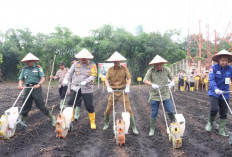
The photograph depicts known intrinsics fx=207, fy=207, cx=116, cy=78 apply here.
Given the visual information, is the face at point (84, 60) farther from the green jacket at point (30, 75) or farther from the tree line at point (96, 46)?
the tree line at point (96, 46)

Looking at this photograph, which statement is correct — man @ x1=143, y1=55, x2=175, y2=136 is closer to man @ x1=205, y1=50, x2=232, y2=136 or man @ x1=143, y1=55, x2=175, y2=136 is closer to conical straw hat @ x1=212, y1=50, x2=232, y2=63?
man @ x1=205, y1=50, x2=232, y2=136

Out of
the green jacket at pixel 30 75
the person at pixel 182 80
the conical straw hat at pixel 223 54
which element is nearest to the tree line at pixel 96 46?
the person at pixel 182 80

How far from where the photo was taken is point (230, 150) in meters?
3.92

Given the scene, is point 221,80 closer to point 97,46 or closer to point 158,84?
point 158,84

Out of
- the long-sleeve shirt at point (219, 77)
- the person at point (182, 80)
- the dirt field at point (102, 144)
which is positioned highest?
the long-sleeve shirt at point (219, 77)

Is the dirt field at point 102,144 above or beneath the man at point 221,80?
beneath

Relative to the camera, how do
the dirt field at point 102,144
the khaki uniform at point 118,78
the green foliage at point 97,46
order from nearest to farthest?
the dirt field at point 102,144 < the khaki uniform at point 118,78 < the green foliage at point 97,46

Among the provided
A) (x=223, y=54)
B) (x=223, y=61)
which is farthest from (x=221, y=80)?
(x=223, y=54)

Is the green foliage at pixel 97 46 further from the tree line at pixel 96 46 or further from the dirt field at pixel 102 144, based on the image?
the dirt field at pixel 102 144

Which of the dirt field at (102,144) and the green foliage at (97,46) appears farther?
the green foliage at (97,46)

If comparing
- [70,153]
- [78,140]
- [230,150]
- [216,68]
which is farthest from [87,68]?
[230,150]

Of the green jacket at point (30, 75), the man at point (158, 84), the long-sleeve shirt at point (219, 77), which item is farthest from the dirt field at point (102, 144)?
the green jacket at point (30, 75)

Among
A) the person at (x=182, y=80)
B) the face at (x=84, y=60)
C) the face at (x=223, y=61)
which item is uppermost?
the face at (x=84, y=60)

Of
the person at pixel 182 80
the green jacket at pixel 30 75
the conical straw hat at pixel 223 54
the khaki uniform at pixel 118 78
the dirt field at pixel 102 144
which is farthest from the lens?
the person at pixel 182 80
